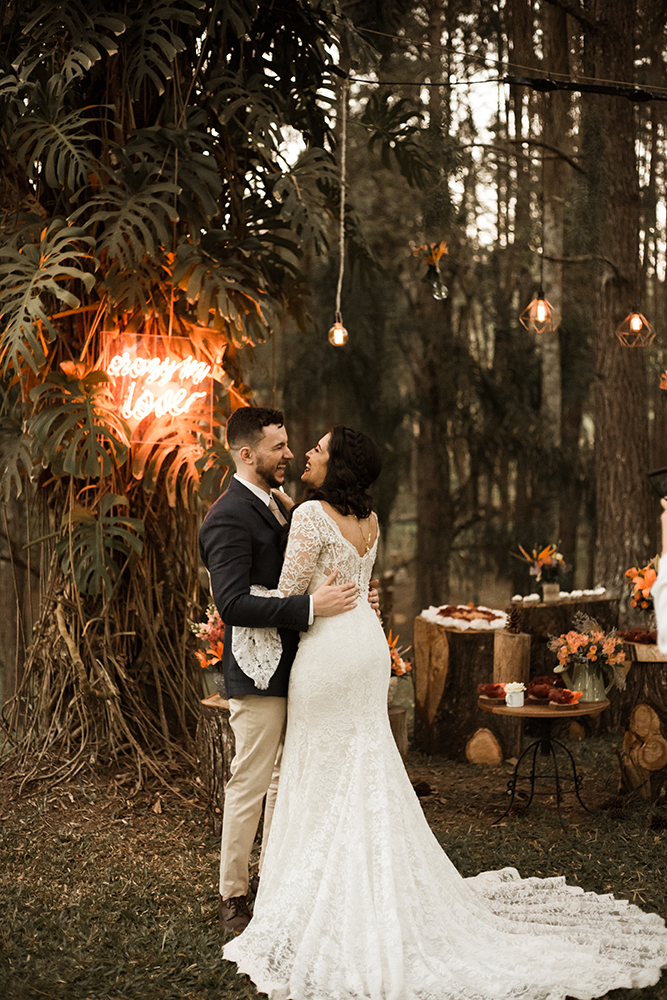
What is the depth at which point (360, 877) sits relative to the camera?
10.1 ft

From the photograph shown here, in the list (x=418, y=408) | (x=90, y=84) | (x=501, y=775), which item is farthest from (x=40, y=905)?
(x=418, y=408)

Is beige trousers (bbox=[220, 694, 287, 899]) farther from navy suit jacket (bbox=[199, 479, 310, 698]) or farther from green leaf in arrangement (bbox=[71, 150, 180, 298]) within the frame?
green leaf in arrangement (bbox=[71, 150, 180, 298])

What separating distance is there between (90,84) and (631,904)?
16.0ft

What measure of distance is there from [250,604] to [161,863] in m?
1.71

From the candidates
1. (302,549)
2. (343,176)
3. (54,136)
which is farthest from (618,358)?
(302,549)

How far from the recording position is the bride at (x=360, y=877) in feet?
9.63

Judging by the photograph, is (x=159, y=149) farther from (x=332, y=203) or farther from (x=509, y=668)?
(x=509, y=668)

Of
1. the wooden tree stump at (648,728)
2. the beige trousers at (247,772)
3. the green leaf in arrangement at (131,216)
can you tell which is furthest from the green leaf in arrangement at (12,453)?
the wooden tree stump at (648,728)

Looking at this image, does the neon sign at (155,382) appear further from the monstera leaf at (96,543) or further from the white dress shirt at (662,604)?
the white dress shirt at (662,604)

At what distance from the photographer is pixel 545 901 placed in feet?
12.0

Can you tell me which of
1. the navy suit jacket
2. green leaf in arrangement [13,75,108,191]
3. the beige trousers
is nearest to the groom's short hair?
the navy suit jacket

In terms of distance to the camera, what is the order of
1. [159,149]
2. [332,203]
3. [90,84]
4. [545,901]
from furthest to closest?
[332,203]
[90,84]
[159,149]
[545,901]

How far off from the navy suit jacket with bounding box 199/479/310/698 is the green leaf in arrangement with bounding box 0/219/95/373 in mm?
1742

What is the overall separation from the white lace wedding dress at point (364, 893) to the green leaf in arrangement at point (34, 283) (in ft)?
6.86
